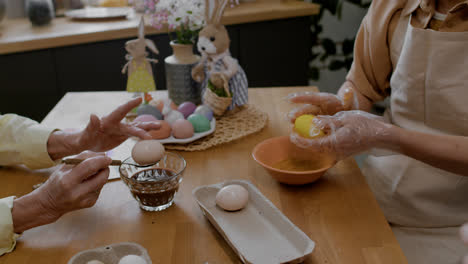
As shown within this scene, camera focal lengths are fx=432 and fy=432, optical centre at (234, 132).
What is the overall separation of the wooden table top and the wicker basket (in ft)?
3.29

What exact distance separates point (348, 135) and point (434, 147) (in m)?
0.20

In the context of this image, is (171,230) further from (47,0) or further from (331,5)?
(331,5)

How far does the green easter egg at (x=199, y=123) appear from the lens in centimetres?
135

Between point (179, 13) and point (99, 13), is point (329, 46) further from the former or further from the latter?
point (179, 13)

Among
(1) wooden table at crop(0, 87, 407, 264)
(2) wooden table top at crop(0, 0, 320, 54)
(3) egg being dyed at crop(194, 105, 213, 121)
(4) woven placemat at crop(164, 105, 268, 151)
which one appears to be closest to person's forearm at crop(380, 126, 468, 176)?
(1) wooden table at crop(0, 87, 407, 264)

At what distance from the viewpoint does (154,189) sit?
0.96 metres

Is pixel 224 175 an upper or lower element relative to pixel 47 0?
lower

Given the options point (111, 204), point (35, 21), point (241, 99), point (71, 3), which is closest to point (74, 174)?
point (111, 204)

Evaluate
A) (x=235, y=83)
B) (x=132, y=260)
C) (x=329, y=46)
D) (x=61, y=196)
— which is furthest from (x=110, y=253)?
(x=329, y=46)

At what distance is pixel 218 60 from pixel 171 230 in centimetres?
76

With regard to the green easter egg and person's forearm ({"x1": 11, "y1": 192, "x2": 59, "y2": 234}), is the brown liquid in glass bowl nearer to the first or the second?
person's forearm ({"x1": 11, "y1": 192, "x2": 59, "y2": 234})

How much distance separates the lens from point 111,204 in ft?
3.37

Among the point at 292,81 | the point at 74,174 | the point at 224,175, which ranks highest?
the point at 74,174

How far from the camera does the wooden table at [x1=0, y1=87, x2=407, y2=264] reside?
0.86 meters
